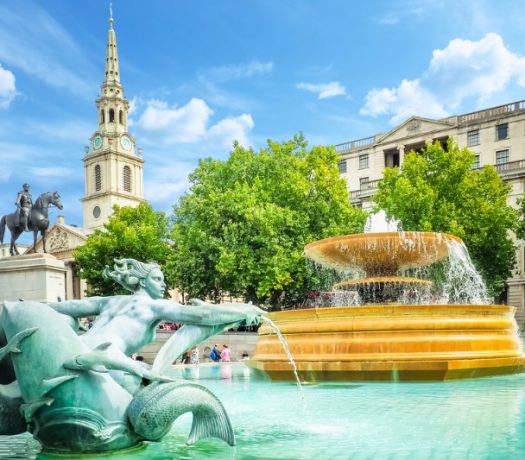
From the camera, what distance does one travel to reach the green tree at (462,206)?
114ft

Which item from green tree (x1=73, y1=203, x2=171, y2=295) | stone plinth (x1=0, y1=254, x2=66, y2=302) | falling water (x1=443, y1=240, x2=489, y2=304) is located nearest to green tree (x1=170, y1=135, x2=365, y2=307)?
falling water (x1=443, y1=240, x2=489, y2=304)

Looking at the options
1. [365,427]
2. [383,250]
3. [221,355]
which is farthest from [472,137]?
[365,427]

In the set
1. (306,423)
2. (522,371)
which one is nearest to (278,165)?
(522,371)

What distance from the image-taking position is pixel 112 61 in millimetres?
94625

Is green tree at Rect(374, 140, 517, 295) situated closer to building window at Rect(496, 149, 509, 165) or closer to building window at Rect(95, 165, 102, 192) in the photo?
building window at Rect(496, 149, 509, 165)

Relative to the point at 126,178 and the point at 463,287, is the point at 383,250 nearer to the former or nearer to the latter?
the point at 463,287

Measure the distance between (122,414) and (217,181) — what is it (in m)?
32.1

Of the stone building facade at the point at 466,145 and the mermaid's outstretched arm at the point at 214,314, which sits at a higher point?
the stone building facade at the point at 466,145

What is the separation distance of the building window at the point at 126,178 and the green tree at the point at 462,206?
6174 cm

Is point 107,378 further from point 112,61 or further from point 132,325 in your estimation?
point 112,61

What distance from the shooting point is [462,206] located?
3538 cm

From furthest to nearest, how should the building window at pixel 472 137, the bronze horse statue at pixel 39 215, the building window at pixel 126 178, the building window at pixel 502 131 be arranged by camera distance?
the building window at pixel 126 178 < the building window at pixel 472 137 < the building window at pixel 502 131 < the bronze horse statue at pixel 39 215

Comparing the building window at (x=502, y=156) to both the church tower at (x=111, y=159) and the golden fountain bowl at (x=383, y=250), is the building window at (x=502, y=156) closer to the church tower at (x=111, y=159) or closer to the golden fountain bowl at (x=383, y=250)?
the golden fountain bowl at (x=383, y=250)

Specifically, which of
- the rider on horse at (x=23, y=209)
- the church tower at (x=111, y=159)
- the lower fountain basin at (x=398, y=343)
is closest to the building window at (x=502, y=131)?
the rider on horse at (x=23, y=209)
